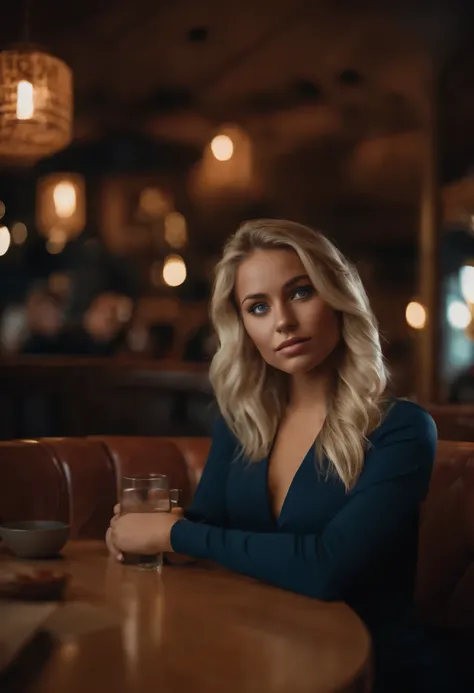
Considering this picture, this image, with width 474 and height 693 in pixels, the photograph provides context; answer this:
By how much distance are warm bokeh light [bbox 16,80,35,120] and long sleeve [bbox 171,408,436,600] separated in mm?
2564

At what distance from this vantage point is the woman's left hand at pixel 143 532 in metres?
1.52

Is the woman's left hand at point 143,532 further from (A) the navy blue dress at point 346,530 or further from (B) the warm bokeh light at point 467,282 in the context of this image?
(B) the warm bokeh light at point 467,282

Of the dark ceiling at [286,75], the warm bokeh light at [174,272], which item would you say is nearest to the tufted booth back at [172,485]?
the dark ceiling at [286,75]

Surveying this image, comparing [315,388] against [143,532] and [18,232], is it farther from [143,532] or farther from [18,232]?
[18,232]

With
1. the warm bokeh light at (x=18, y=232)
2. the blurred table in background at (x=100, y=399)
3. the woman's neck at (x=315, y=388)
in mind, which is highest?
the warm bokeh light at (x=18, y=232)

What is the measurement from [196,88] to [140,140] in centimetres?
215

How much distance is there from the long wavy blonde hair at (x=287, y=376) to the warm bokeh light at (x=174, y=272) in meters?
6.95

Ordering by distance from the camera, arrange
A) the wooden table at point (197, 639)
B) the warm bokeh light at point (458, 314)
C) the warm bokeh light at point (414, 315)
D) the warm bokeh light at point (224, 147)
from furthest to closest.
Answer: the warm bokeh light at point (458, 314) → the warm bokeh light at point (414, 315) → the warm bokeh light at point (224, 147) → the wooden table at point (197, 639)

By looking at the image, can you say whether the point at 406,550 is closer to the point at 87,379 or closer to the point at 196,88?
the point at 87,379

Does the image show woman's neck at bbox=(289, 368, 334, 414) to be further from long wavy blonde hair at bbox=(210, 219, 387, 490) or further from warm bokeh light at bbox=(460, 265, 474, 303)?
warm bokeh light at bbox=(460, 265, 474, 303)

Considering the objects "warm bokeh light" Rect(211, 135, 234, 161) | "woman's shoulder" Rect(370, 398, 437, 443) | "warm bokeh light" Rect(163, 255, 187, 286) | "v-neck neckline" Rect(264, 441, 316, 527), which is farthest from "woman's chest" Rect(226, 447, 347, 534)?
"warm bokeh light" Rect(163, 255, 187, 286)

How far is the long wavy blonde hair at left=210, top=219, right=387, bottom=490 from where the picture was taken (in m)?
1.61

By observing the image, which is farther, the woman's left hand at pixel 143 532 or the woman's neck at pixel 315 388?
the woman's neck at pixel 315 388

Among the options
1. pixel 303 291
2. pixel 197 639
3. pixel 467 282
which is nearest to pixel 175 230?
pixel 467 282
